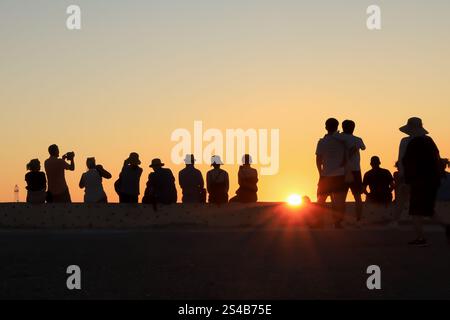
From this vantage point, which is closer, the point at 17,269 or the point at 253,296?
the point at 253,296

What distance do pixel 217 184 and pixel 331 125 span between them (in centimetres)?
597

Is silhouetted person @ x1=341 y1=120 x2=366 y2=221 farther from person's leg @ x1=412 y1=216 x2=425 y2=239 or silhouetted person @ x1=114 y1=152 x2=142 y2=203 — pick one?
silhouetted person @ x1=114 y1=152 x2=142 y2=203

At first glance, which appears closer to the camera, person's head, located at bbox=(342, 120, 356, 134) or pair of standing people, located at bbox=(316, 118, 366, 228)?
pair of standing people, located at bbox=(316, 118, 366, 228)

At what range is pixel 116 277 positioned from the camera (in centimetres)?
1170

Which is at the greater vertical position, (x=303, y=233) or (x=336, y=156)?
(x=336, y=156)

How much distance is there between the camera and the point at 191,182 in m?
26.0

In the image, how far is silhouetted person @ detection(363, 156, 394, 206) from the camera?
2484 centimetres

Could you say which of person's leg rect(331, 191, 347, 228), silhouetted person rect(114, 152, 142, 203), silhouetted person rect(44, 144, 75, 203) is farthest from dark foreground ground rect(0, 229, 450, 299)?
silhouetted person rect(114, 152, 142, 203)

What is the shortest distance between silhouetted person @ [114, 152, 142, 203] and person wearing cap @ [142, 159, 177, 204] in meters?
0.42

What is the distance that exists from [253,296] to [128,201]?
51.9 feet

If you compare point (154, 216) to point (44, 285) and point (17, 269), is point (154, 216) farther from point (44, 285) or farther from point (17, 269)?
point (44, 285)

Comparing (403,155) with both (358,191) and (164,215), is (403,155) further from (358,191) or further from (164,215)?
(164,215)
